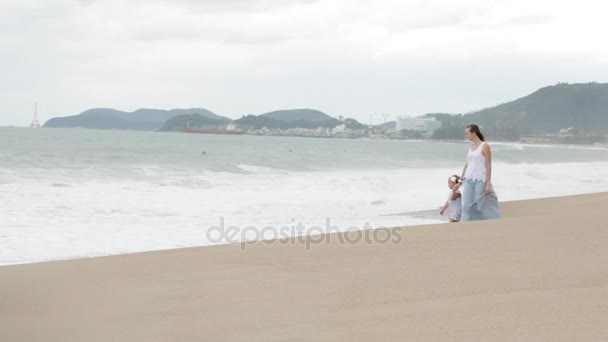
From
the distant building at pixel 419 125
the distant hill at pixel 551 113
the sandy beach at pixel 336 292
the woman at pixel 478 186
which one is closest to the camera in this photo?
the sandy beach at pixel 336 292

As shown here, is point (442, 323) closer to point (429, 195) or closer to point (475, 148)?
point (475, 148)

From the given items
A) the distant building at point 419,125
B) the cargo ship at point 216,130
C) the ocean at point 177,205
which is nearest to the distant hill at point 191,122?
the cargo ship at point 216,130

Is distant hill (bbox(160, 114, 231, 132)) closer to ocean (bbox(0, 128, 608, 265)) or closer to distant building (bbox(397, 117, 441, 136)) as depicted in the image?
distant building (bbox(397, 117, 441, 136))

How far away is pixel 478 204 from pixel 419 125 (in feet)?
441

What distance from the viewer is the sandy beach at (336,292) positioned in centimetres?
385

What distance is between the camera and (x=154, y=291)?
501cm

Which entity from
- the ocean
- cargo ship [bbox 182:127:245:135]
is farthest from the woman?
cargo ship [bbox 182:127:245:135]

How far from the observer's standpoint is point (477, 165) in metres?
8.56

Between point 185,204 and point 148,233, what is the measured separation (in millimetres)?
4354

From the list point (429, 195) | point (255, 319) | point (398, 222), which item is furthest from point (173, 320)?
point (429, 195)

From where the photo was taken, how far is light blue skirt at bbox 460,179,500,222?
28.0ft

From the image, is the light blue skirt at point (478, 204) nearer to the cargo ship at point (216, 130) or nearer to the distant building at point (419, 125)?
the distant building at point (419, 125)

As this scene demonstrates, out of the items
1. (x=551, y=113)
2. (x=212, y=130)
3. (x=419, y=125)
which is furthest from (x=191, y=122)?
(x=551, y=113)

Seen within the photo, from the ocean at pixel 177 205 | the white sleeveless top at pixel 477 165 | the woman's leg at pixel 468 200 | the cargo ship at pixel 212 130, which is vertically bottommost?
the ocean at pixel 177 205
